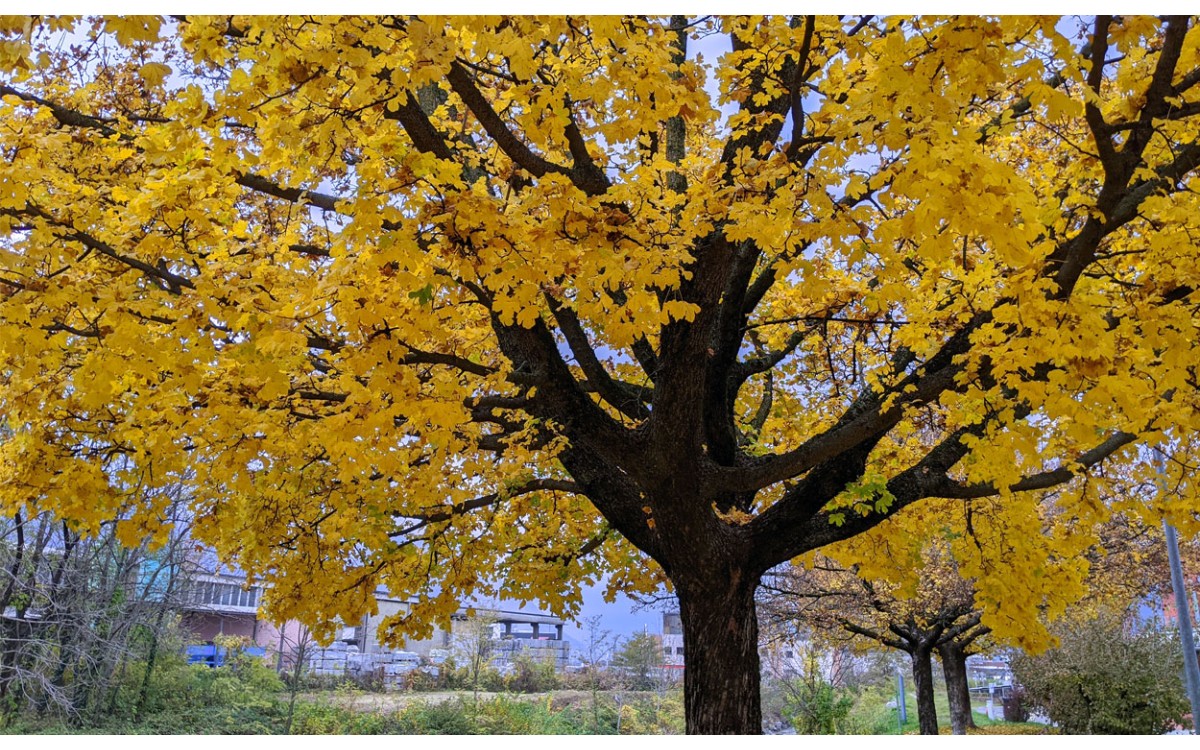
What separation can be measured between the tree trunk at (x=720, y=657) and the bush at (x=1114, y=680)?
325 inches

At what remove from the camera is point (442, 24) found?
260 centimetres

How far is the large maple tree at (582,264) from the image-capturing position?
2.80 metres

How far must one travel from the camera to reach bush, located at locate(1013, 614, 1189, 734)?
10586 mm

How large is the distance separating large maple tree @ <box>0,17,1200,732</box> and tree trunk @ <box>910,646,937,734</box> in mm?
7594

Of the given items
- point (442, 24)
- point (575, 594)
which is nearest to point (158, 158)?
point (442, 24)

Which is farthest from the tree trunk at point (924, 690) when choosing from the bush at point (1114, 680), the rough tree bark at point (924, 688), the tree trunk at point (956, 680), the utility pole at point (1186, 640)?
the utility pole at point (1186, 640)

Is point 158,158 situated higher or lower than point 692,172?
lower

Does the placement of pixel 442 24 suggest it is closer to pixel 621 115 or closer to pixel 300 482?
pixel 621 115

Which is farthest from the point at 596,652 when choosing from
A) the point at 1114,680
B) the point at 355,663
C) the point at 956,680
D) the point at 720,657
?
the point at 720,657

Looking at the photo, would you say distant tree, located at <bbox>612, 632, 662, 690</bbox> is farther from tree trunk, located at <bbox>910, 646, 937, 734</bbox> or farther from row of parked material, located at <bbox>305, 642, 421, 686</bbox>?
tree trunk, located at <bbox>910, 646, 937, 734</bbox>

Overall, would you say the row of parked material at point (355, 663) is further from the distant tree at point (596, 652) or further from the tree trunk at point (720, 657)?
the tree trunk at point (720, 657)

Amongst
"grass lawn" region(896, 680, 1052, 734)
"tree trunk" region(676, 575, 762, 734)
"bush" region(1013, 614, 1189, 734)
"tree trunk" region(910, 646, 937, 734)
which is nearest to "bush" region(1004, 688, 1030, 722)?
"grass lawn" region(896, 680, 1052, 734)

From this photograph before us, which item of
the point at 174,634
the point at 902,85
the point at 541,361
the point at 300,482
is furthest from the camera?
the point at 174,634

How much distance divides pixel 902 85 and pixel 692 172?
1.70 metres
